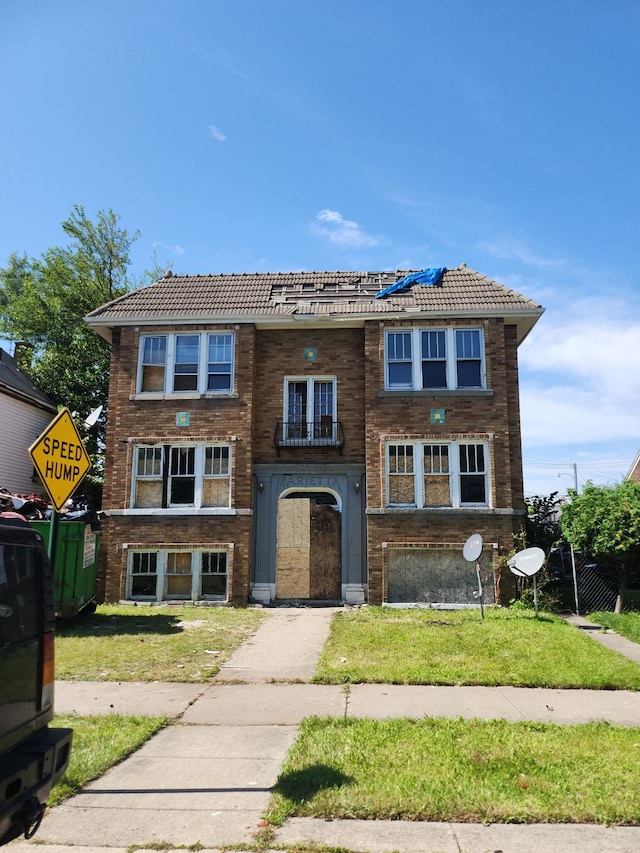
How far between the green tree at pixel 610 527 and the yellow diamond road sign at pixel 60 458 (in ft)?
37.5

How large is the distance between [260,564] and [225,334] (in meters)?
6.00

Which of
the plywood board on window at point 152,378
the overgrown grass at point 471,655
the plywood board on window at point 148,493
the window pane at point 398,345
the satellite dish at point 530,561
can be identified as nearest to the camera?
the overgrown grass at point 471,655

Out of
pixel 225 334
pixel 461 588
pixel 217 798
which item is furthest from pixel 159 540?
pixel 217 798

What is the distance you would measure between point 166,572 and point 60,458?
9863 mm

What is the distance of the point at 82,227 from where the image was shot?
86.9 feet

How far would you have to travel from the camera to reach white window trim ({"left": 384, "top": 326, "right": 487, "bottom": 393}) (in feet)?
50.4

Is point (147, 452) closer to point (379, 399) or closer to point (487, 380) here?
point (379, 399)

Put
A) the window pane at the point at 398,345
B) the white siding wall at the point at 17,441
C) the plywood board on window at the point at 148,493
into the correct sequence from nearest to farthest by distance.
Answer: the plywood board on window at the point at 148,493 → the window pane at the point at 398,345 → the white siding wall at the point at 17,441

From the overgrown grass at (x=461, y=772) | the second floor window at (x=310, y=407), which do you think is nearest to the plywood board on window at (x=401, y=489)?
the second floor window at (x=310, y=407)

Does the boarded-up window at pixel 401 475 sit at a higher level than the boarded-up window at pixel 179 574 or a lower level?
higher

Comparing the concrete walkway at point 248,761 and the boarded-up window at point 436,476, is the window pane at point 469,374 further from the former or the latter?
the concrete walkway at point 248,761

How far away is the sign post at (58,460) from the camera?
5785mm

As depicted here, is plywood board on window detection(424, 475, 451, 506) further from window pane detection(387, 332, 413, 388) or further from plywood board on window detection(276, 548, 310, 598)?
plywood board on window detection(276, 548, 310, 598)

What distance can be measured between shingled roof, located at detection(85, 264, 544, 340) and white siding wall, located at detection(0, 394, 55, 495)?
178 inches
